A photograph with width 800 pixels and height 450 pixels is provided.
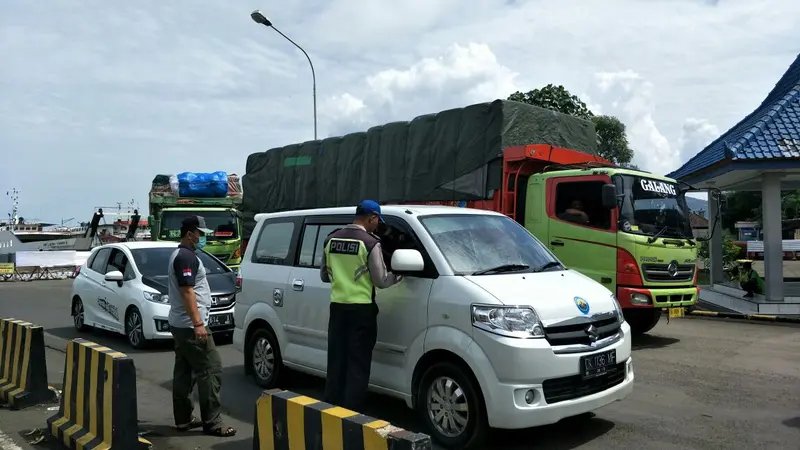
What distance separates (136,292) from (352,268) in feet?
19.7

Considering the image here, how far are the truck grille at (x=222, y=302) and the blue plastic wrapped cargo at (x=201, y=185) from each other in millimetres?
7915

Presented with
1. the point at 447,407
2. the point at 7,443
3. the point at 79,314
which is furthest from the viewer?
the point at 79,314

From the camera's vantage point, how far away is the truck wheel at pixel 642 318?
9.81 meters

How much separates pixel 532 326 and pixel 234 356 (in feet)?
18.6

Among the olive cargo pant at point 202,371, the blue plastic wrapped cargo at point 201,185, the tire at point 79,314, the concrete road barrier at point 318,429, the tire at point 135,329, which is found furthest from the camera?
the blue plastic wrapped cargo at point 201,185

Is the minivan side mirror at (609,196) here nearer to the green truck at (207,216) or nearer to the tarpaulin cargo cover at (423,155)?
the tarpaulin cargo cover at (423,155)

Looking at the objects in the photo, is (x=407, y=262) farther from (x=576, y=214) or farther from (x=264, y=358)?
(x=576, y=214)

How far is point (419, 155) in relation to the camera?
35.6 feet

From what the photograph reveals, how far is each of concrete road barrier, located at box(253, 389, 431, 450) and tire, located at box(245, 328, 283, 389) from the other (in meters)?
2.93

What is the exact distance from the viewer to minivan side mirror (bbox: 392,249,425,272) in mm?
4980

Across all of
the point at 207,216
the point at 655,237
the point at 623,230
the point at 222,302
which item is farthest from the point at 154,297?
the point at 655,237

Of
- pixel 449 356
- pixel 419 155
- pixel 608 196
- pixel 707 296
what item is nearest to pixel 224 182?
pixel 419 155

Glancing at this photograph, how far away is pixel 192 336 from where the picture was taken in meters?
5.46

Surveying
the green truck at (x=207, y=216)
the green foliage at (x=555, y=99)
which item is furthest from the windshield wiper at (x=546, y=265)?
the green foliage at (x=555, y=99)
